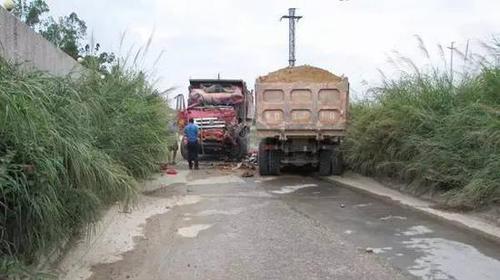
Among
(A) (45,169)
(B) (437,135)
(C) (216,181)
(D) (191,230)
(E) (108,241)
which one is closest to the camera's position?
(A) (45,169)

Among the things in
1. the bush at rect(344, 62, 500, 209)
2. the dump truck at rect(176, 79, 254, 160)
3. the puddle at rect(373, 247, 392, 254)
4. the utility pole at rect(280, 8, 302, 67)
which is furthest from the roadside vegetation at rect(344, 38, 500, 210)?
the utility pole at rect(280, 8, 302, 67)

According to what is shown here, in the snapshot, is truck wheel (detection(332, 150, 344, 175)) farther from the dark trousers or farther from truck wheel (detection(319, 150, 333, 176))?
the dark trousers

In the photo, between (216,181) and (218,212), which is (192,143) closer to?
(216,181)

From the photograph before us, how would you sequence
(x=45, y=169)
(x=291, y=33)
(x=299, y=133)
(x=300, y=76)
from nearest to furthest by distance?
(x=45, y=169)
(x=299, y=133)
(x=300, y=76)
(x=291, y=33)

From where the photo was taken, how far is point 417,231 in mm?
9234

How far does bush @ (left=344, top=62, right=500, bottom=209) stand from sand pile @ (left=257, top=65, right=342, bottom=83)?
1.51m

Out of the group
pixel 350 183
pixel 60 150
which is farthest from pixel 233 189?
pixel 60 150

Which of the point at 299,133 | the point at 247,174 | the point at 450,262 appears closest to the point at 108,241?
the point at 450,262

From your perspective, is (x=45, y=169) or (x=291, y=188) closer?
(x=45, y=169)

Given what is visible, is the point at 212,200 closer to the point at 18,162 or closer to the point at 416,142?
the point at 416,142

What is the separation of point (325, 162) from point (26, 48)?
9513 mm

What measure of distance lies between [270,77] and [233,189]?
3.98 meters

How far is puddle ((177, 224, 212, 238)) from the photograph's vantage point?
29.7 feet

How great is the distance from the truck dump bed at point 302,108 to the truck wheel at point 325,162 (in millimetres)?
637
